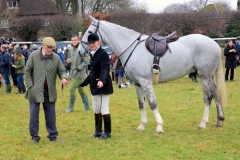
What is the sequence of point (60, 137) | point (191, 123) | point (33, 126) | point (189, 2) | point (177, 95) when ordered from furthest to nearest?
1. point (189, 2)
2. point (177, 95)
3. point (191, 123)
4. point (60, 137)
5. point (33, 126)

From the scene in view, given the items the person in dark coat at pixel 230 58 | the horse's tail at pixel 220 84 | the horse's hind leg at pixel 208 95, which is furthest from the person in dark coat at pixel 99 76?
the person in dark coat at pixel 230 58

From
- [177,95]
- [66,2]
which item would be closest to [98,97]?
[177,95]

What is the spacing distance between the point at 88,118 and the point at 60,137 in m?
2.36

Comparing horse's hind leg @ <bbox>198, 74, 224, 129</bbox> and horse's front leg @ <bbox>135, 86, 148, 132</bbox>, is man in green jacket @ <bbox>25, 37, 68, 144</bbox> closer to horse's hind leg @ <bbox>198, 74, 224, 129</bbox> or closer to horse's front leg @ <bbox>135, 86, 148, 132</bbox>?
horse's front leg @ <bbox>135, 86, 148, 132</bbox>

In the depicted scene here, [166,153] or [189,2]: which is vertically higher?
[189,2]

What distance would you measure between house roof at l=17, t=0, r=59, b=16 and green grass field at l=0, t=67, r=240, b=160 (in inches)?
1587

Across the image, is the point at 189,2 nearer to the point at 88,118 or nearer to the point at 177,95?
the point at 177,95

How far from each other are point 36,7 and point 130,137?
47.6 metres

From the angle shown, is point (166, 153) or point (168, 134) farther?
point (168, 134)

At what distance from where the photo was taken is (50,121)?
27.8ft

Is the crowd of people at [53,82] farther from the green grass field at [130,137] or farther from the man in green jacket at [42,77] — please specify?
the green grass field at [130,137]

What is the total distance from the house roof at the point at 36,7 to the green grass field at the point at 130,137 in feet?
132

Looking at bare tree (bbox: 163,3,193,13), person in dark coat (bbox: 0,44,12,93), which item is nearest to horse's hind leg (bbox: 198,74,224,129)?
person in dark coat (bbox: 0,44,12,93)

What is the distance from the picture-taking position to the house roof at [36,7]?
53.0 meters
